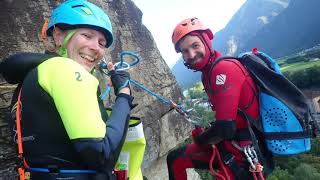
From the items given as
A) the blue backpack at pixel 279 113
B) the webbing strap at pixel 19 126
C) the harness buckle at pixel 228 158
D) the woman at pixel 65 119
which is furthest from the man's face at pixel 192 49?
the webbing strap at pixel 19 126

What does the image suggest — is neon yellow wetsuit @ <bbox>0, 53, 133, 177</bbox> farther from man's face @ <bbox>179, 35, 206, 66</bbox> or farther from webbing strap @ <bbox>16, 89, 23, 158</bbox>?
man's face @ <bbox>179, 35, 206, 66</bbox>

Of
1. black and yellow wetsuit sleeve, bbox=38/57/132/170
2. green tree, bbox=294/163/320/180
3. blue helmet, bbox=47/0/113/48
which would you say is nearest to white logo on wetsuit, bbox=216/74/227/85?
blue helmet, bbox=47/0/113/48

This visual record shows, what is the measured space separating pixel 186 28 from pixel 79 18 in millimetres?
2183

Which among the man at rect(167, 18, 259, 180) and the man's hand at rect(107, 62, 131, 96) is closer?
the man's hand at rect(107, 62, 131, 96)

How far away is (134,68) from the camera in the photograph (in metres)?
7.36

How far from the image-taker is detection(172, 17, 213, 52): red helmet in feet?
13.9

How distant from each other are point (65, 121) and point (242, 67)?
2.49 metres

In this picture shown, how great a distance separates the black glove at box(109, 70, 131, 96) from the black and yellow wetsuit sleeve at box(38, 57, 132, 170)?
0.48 meters

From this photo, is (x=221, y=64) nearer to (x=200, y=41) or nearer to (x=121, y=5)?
(x=200, y=41)

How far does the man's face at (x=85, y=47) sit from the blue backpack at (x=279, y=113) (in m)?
1.79

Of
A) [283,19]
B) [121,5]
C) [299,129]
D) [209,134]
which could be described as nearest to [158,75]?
[121,5]

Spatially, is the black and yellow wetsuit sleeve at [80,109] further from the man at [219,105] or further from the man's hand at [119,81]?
the man at [219,105]

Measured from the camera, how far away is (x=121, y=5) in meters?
7.93

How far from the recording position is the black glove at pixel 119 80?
8.28ft
